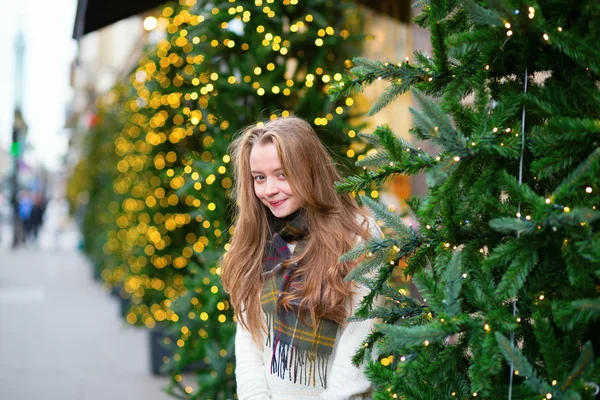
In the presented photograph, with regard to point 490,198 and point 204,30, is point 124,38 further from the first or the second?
point 490,198

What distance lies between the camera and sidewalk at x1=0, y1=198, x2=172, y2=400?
264 inches

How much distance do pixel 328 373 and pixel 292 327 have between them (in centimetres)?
20

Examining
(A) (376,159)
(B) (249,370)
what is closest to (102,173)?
(B) (249,370)

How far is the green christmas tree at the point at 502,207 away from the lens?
1.52 m

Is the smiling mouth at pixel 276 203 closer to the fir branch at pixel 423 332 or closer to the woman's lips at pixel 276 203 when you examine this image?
the woman's lips at pixel 276 203

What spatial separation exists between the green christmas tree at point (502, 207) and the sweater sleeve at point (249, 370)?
71cm

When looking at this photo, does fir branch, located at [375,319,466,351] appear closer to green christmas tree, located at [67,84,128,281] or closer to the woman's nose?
the woman's nose

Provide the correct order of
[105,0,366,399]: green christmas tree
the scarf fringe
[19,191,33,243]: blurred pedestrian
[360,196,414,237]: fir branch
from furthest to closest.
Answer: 1. [19,191,33,243]: blurred pedestrian
2. [105,0,366,399]: green christmas tree
3. the scarf fringe
4. [360,196,414,237]: fir branch

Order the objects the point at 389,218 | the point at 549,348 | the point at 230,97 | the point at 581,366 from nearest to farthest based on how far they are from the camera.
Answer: the point at 581,366
the point at 549,348
the point at 389,218
the point at 230,97

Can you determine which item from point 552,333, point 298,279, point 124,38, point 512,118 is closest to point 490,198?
point 512,118

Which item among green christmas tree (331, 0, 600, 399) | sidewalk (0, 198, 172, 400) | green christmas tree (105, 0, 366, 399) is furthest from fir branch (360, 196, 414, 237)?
sidewalk (0, 198, 172, 400)

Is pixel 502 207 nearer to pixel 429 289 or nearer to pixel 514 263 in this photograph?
pixel 514 263

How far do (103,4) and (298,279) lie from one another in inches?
122

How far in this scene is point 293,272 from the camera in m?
2.49
